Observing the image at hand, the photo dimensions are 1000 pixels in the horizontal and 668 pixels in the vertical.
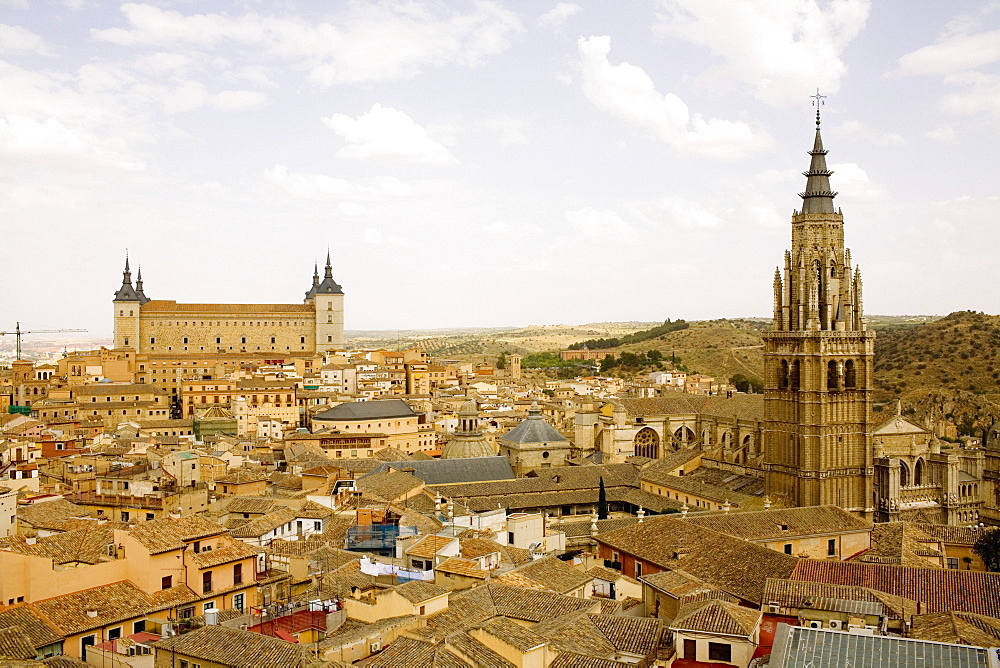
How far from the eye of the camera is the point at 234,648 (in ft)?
44.1

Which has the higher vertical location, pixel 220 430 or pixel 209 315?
pixel 209 315

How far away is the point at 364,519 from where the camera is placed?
77.3ft

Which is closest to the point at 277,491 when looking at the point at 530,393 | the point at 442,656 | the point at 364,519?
the point at 364,519

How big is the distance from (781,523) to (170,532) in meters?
15.2

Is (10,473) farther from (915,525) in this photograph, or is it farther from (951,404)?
(951,404)

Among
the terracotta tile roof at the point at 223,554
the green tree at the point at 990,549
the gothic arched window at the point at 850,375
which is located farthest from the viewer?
the gothic arched window at the point at 850,375

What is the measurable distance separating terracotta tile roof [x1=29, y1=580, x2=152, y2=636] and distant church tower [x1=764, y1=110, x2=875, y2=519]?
24.0m

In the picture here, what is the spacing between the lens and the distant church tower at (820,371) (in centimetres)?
3384

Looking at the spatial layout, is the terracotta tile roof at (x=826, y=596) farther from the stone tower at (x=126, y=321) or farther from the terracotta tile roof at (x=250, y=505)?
the stone tower at (x=126, y=321)

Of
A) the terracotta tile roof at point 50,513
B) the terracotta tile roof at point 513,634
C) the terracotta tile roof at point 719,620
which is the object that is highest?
the terracotta tile roof at point 719,620

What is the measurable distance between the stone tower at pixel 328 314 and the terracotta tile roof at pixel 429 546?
268 ft

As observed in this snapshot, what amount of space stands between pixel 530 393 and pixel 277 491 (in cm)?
4334

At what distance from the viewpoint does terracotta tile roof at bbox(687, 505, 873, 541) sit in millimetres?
24156

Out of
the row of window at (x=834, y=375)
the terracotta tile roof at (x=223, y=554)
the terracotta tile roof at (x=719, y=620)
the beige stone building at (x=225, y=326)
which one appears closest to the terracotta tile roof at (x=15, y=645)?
the terracotta tile roof at (x=223, y=554)
